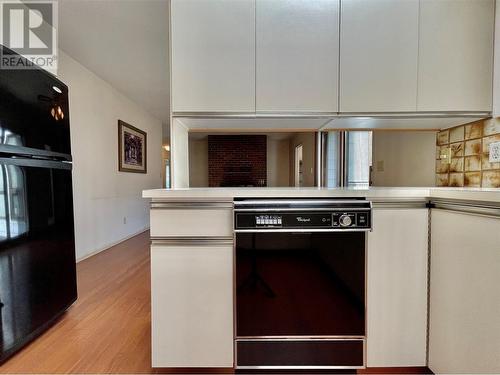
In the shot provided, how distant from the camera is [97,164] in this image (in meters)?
3.33

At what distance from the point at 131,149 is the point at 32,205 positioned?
3.01 meters

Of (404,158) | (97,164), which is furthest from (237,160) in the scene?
(404,158)

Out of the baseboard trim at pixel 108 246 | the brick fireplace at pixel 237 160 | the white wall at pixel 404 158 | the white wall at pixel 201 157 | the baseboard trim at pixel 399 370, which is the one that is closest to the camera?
the baseboard trim at pixel 399 370

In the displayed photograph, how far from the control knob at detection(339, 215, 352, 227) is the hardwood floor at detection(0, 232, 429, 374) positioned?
0.80m

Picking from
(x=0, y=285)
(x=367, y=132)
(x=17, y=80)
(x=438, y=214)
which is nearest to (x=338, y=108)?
(x=367, y=132)

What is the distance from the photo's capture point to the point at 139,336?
1553 millimetres

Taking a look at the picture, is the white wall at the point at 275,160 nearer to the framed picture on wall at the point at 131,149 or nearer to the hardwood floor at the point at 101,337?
the framed picture on wall at the point at 131,149

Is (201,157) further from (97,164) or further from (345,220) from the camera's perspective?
(345,220)

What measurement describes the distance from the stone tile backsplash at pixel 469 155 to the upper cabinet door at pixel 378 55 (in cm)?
43

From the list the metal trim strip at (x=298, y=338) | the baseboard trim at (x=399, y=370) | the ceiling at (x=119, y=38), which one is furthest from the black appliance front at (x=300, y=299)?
the ceiling at (x=119, y=38)

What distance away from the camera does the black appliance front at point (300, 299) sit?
109cm

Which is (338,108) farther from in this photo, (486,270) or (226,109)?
(486,270)

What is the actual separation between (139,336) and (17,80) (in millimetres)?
1729

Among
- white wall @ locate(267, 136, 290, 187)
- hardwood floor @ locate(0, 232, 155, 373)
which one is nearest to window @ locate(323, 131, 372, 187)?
hardwood floor @ locate(0, 232, 155, 373)
